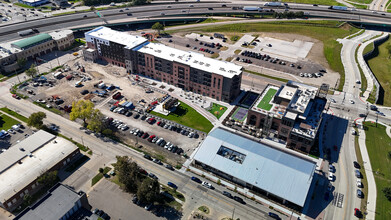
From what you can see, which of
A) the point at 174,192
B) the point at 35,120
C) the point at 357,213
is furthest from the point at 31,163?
the point at 357,213

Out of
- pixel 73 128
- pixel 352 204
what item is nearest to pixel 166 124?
pixel 73 128

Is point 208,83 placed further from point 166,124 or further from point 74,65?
point 74,65

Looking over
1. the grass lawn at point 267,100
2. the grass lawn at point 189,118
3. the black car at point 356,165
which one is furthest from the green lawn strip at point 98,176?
the black car at point 356,165

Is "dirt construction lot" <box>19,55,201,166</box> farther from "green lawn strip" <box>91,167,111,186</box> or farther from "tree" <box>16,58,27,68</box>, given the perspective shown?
"tree" <box>16,58,27,68</box>

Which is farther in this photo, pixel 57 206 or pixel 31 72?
pixel 31 72

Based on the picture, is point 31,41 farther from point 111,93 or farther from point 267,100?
point 267,100

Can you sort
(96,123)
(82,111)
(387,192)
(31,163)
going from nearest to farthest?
(387,192), (31,163), (96,123), (82,111)
